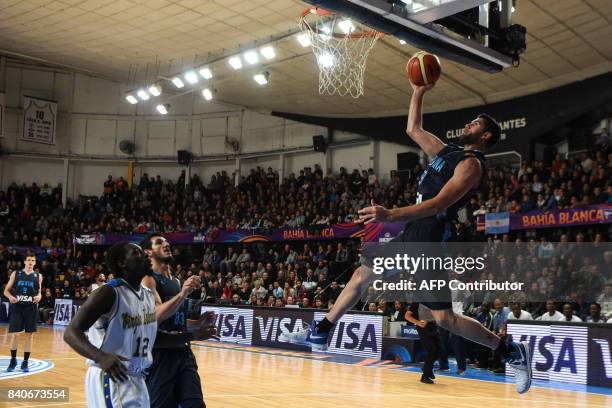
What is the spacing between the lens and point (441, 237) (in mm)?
4934

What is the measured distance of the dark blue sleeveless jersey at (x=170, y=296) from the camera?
230 inches

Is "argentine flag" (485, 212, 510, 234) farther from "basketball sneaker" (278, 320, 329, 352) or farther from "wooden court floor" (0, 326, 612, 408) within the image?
"basketball sneaker" (278, 320, 329, 352)

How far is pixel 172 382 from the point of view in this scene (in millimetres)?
5625

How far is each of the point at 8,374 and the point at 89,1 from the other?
11.2m

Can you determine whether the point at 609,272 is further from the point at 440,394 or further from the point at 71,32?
the point at 71,32

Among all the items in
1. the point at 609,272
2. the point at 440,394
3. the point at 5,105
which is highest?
the point at 5,105

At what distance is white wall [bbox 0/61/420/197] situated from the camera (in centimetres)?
3142

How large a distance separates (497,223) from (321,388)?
821 cm

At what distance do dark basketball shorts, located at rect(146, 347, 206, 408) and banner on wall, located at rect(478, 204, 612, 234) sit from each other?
1195 centimetres

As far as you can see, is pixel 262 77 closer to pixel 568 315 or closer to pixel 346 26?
pixel 346 26

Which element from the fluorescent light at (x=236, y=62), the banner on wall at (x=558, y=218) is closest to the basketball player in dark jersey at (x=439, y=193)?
the banner on wall at (x=558, y=218)

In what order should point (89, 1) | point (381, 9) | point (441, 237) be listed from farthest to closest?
point (89, 1), point (381, 9), point (441, 237)

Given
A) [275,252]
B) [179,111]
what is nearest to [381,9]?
[275,252]

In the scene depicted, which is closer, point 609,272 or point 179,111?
point 609,272
